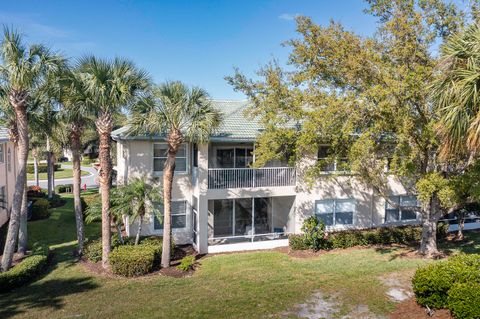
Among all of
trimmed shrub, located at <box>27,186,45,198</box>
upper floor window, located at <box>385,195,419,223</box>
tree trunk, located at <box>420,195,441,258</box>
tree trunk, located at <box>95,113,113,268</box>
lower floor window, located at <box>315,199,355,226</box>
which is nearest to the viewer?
tree trunk, located at <box>95,113,113,268</box>

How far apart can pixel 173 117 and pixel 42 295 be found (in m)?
8.49

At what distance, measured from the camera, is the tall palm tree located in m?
9.91

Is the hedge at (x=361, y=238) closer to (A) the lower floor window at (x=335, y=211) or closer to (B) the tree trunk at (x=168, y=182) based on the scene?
(A) the lower floor window at (x=335, y=211)

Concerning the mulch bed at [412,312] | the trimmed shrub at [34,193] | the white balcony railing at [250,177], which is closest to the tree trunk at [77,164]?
the white balcony railing at [250,177]

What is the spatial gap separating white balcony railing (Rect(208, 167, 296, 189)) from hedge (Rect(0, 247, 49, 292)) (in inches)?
333

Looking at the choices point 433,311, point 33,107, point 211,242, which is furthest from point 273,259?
point 33,107

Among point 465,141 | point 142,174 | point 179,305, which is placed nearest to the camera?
point 465,141

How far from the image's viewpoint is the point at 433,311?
983 centimetres

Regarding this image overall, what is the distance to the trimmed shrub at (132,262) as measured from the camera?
14742mm

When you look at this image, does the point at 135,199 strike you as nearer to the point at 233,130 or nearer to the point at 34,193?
the point at 233,130

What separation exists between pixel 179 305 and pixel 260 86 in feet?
33.8

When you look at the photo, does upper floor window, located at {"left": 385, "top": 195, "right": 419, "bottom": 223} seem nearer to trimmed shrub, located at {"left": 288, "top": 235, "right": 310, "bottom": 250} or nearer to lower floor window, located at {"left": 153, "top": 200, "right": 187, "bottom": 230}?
trimmed shrub, located at {"left": 288, "top": 235, "right": 310, "bottom": 250}

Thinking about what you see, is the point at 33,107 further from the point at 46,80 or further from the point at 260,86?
the point at 260,86

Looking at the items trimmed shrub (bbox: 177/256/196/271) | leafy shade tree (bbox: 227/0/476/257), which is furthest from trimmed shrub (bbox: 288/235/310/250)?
trimmed shrub (bbox: 177/256/196/271)
